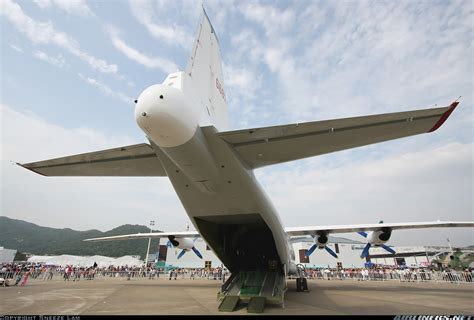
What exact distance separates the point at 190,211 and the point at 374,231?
38.2ft

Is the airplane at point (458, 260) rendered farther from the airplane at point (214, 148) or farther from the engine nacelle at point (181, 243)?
the engine nacelle at point (181, 243)

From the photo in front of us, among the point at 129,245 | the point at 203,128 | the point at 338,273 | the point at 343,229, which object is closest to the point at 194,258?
the point at 338,273

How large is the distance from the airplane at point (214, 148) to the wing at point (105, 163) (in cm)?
2

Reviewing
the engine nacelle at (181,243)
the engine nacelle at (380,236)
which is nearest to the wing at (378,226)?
the engine nacelle at (380,236)

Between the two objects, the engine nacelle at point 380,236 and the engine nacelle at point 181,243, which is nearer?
the engine nacelle at point 380,236

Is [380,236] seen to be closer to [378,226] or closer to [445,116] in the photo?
[378,226]

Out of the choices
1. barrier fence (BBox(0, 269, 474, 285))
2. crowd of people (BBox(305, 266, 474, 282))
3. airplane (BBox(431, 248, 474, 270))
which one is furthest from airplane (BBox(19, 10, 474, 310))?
airplane (BBox(431, 248, 474, 270))

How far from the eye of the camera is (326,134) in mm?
5484

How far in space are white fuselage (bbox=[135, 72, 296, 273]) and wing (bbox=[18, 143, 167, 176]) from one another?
679 millimetres

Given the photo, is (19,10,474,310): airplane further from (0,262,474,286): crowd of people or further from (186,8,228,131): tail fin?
(0,262,474,286): crowd of people

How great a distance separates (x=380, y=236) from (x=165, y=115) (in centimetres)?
1424

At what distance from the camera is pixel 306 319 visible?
6145 mm

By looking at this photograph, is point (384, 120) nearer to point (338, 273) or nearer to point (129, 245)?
point (338, 273)

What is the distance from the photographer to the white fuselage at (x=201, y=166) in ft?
15.9
